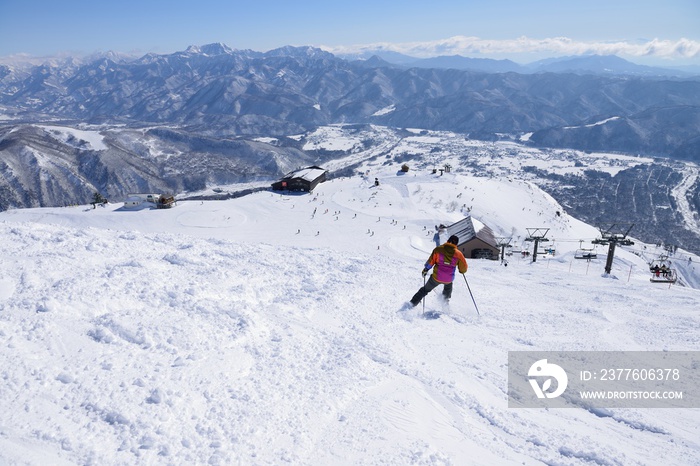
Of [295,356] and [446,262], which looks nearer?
[295,356]

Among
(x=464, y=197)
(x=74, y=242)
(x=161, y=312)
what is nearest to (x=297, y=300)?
(x=161, y=312)

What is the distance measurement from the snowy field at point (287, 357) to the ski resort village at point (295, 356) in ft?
0.12

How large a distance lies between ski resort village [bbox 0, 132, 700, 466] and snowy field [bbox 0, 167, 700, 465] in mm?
35

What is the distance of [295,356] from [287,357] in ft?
0.57

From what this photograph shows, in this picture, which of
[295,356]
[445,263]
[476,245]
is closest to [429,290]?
[445,263]

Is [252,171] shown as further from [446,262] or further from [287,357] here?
[287,357]

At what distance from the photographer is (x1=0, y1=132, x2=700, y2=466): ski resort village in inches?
212

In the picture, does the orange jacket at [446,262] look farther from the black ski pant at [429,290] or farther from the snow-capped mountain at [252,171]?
the snow-capped mountain at [252,171]

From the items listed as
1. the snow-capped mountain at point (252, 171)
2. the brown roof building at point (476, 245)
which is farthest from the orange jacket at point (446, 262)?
the snow-capped mountain at point (252, 171)

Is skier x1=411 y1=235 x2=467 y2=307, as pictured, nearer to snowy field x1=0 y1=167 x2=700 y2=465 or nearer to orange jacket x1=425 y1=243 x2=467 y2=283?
orange jacket x1=425 y1=243 x2=467 y2=283

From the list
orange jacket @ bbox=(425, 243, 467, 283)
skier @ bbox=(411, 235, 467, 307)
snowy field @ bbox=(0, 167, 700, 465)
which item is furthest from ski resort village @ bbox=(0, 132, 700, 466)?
orange jacket @ bbox=(425, 243, 467, 283)

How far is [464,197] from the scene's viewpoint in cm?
6091

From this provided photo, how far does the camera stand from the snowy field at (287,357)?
17.6 ft

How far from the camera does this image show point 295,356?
7754 millimetres
